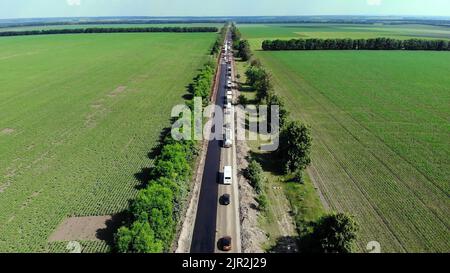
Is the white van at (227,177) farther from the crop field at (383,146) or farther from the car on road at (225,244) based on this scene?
the crop field at (383,146)

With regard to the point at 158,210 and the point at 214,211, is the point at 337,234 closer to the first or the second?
the point at 214,211

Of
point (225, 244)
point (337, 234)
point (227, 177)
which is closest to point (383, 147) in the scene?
point (227, 177)

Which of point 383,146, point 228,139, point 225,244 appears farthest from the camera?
point 228,139

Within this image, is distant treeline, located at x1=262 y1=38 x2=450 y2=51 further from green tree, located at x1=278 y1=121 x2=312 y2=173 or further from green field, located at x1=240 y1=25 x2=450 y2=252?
green tree, located at x1=278 y1=121 x2=312 y2=173

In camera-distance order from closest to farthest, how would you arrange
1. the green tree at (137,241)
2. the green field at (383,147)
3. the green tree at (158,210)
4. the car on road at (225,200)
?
the green tree at (137,241) → the green tree at (158,210) → the green field at (383,147) → the car on road at (225,200)

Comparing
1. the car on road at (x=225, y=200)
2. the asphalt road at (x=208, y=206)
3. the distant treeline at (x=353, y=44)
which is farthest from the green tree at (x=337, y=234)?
the distant treeline at (x=353, y=44)
